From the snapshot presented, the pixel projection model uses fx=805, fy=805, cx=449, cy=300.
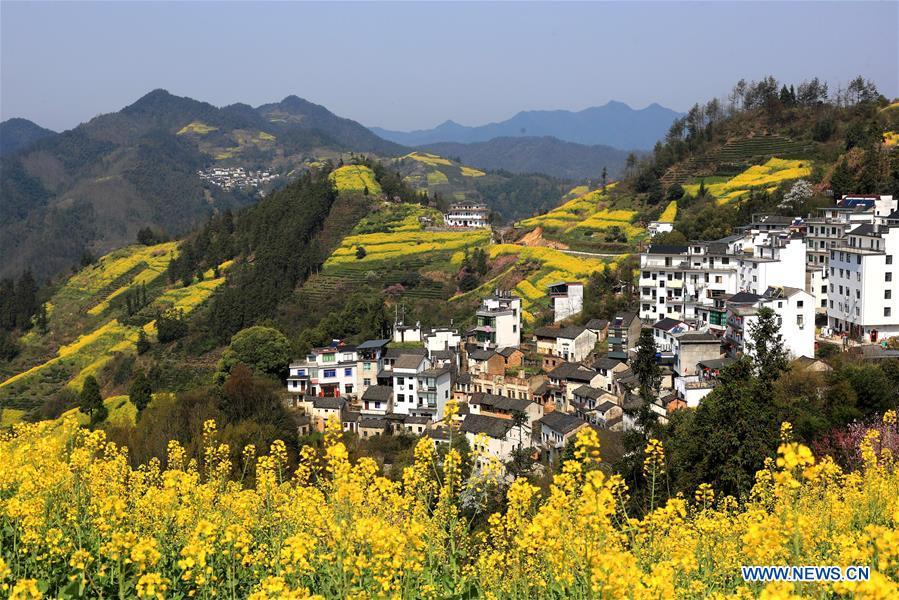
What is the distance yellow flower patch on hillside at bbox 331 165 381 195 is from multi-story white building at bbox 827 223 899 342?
43.4 metres

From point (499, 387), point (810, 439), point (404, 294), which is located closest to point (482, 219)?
point (404, 294)

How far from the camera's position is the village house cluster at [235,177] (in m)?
154

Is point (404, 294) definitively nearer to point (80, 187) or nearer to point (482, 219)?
point (482, 219)

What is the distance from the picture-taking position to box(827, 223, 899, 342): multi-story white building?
77.5ft

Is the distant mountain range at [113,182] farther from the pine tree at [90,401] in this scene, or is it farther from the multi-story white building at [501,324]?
the multi-story white building at [501,324]

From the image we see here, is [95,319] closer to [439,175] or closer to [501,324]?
[501,324]

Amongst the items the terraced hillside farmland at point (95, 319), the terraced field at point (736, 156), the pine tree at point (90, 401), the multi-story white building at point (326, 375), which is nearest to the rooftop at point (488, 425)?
the multi-story white building at point (326, 375)

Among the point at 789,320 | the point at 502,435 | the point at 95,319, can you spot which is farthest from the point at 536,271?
the point at 95,319

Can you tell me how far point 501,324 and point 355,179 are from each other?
36604 millimetres

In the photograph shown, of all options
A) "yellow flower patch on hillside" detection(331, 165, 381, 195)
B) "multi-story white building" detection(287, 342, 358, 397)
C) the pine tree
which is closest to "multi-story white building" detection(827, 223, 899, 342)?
"multi-story white building" detection(287, 342, 358, 397)

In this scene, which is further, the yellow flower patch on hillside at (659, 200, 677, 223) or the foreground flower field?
the yellow flower patch on hillside at (659, 200, 677, 223)

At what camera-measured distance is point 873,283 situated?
23797mm

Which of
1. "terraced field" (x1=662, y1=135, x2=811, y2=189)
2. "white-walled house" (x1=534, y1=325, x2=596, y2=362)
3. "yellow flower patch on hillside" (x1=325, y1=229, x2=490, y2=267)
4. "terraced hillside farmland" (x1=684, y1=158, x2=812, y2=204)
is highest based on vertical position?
"terraced field" (x1=662, y1=135, x2=811, y2=189)

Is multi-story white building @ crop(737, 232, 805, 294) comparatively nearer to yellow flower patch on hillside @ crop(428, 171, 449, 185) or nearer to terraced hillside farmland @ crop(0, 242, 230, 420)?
terraced hillside farmland @ crop(0, 242, 230, 420)
